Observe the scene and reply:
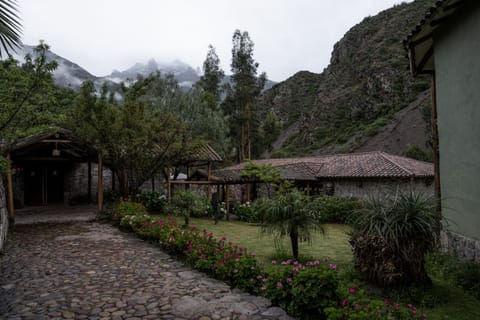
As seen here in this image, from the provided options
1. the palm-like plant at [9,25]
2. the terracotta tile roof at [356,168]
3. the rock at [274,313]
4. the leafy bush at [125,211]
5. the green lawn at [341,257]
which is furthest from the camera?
the terracotta tile roof at [356,168]

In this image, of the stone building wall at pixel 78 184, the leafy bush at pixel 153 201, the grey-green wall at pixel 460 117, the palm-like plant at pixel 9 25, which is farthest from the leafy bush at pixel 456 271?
the stone building wall at pixel 78 184

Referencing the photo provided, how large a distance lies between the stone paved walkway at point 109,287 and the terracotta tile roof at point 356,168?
31.2 ft

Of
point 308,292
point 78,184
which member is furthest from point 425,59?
point 78,184

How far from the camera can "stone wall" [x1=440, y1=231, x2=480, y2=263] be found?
5.49 meters

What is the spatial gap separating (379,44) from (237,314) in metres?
53.2

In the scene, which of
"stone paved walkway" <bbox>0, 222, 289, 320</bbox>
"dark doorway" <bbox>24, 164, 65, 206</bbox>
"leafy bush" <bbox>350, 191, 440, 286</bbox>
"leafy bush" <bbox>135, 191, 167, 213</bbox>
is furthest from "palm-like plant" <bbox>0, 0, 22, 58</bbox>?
"dark doorway" <bbox>24, 164, 65, 206</bbox>

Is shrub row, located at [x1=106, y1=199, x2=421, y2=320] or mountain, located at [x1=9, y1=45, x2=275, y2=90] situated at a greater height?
mountain, located at [x1=9, y1=45, x2=275, y2=90]

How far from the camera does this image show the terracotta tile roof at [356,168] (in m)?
16.3

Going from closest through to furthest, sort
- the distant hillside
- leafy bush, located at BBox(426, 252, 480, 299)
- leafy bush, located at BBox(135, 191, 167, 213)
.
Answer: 1. leafy bush, located at BBox(426, 252, 480, 299)
2. leafy bush, located at BBox(135, 191, 167, 213)
3. the distant hillside

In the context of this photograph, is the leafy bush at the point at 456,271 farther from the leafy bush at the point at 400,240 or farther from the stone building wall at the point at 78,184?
the stone building wall at the point at 78,184

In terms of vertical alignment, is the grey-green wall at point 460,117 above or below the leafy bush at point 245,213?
above

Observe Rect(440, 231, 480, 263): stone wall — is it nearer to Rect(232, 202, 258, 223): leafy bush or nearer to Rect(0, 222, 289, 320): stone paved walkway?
Rect(0, 222, 289, 320): stone paved walkway

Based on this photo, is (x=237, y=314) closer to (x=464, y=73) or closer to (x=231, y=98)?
(x=464, y=73)

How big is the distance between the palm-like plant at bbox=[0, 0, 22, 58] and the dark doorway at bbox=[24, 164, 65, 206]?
1762 centimetres
